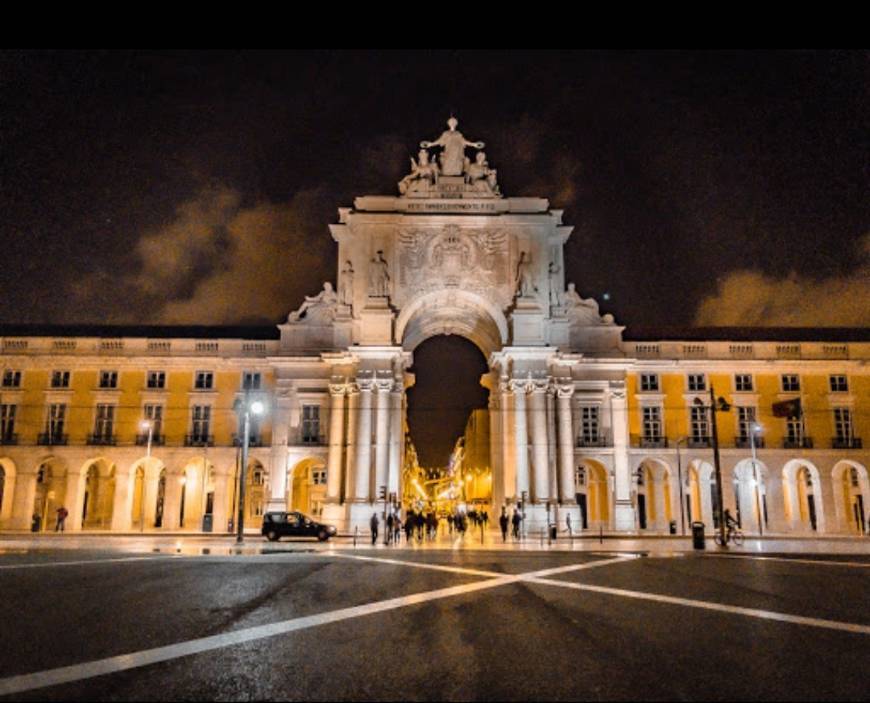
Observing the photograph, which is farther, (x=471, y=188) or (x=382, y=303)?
(x=471, y=188)

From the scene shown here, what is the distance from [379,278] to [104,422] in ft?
71.6

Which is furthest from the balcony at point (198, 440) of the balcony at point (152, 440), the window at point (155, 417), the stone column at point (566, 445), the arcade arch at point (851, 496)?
the arcade arch at point (851, 496)

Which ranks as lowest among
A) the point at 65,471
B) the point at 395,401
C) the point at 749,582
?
the point at 749,582

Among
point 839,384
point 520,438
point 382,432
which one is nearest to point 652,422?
point 520,438

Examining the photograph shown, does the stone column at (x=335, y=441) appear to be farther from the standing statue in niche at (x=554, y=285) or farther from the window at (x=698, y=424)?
the window at (x=698, y=424)

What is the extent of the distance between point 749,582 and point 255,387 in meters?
38.1

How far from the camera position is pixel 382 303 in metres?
44.3

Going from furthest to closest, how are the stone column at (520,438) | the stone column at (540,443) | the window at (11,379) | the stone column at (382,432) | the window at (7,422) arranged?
1. the window at (11,379)
2. the window at (7,422)
3. the stone column at (382,432)
4. the stone column at (520,438)
5. the stone column at (540,443)

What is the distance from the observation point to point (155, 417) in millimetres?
46844

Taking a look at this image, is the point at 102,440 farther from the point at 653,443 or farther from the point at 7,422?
the point at 653,443

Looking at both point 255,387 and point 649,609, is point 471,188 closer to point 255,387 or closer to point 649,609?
point 255,387

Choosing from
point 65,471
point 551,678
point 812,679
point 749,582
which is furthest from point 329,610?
point 65,471

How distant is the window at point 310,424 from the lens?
45463 millimetres

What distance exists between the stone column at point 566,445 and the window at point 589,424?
1.42 m
